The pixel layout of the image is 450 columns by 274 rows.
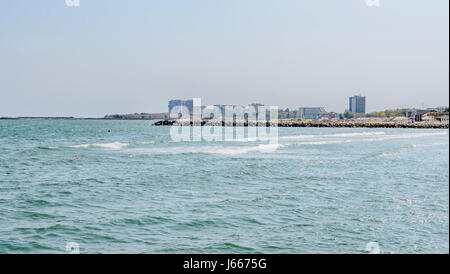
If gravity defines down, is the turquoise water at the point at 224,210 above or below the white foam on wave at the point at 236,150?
below

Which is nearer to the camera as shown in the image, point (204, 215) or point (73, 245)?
point (73, 245)

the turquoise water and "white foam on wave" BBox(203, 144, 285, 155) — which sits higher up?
"white foam on wave" BBox(203, 144, 285, 155)

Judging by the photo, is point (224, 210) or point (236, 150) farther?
point (236, 150)

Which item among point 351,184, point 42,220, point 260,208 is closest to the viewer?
point 42,220

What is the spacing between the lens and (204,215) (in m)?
11.7

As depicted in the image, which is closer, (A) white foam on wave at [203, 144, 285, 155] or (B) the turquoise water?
(B) the turquoise water

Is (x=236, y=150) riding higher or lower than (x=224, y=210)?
higher

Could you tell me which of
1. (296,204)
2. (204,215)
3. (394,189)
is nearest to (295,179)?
(394,189)

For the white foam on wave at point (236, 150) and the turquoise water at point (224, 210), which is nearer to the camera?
the turquoise water at point (224, 210)

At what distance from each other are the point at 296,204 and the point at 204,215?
312 cm
